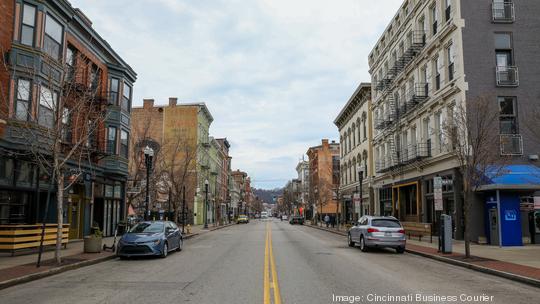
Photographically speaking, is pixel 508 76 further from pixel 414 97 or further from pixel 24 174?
pixel 24 174

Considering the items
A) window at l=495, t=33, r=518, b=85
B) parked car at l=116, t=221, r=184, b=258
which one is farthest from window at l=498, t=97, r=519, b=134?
parked car at l=116, t=221, r=184, b=258

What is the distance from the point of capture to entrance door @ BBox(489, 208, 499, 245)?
23125 mm

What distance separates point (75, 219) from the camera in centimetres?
2680

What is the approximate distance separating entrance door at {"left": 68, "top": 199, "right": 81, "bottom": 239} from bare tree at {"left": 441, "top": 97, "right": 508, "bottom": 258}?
1962cm

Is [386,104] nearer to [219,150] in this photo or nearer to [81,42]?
[81,42]

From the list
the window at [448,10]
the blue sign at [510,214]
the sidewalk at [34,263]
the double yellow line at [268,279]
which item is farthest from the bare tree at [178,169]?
the blue sign at [510,214]

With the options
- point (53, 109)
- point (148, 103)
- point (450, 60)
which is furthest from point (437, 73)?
point (148, 103)

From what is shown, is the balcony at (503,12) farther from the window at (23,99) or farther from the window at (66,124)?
the window at (23,99)

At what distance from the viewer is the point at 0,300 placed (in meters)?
9.76

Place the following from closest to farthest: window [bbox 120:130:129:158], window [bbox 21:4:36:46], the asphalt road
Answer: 1. the asphalt road
2. window [bbox 21:4:36:46]
3. window [bbox 120:130:129:158]

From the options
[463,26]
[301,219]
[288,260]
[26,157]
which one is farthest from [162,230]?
[301,219]

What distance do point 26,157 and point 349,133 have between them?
42559 mm

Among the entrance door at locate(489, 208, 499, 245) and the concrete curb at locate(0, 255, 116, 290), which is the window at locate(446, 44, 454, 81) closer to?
the entrance door at locate(489, 208, 499, 245)

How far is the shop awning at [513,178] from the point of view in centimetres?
2230
